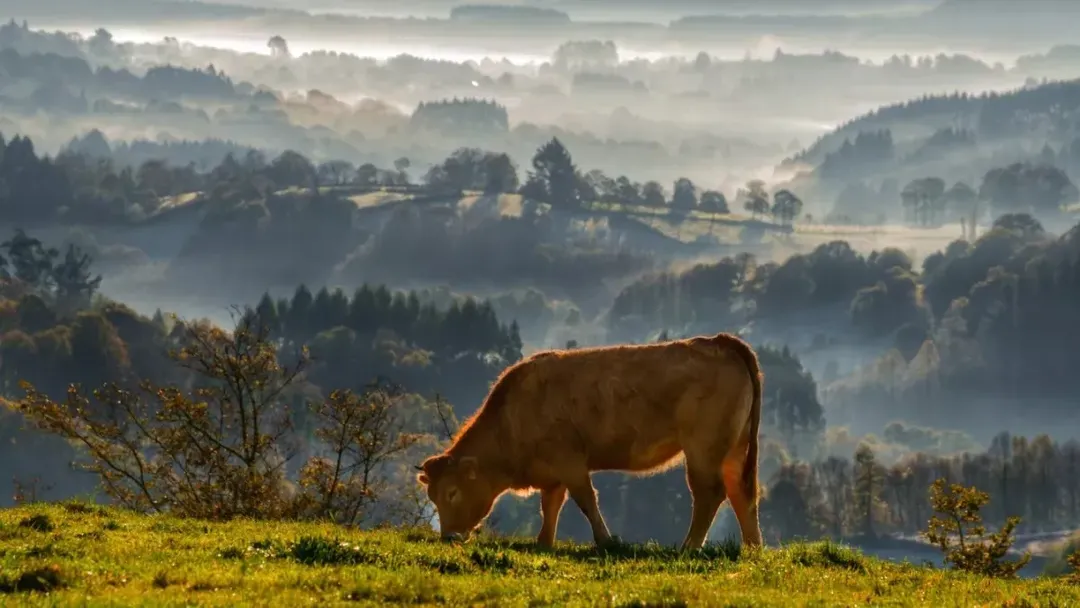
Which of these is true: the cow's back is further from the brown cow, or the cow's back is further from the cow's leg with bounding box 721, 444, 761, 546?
the cow's leg with bounding box 721, 444, 761, 546

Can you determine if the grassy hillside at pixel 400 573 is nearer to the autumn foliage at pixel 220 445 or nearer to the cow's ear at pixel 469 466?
the cow's ear at pixel 469 466

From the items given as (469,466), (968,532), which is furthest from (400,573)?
(968,532)

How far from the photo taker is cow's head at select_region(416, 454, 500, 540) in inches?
1088

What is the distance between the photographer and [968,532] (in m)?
30.3

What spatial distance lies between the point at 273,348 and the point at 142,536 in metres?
18.8

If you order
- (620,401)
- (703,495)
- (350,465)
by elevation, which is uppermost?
(620,401)

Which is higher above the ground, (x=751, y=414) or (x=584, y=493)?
(x=751, y=414)

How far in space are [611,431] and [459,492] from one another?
11.0 feet

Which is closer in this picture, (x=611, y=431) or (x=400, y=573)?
(x=400, y=573)

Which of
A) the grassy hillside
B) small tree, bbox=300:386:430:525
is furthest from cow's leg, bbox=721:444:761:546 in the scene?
small tree, bbox=300:386:430:525

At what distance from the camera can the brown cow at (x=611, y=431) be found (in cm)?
2556

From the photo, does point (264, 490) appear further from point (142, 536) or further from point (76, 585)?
point (76, 585)

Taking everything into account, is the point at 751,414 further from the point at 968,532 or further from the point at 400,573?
the point at 400,573

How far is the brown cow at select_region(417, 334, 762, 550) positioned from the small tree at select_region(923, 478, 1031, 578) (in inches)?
191
